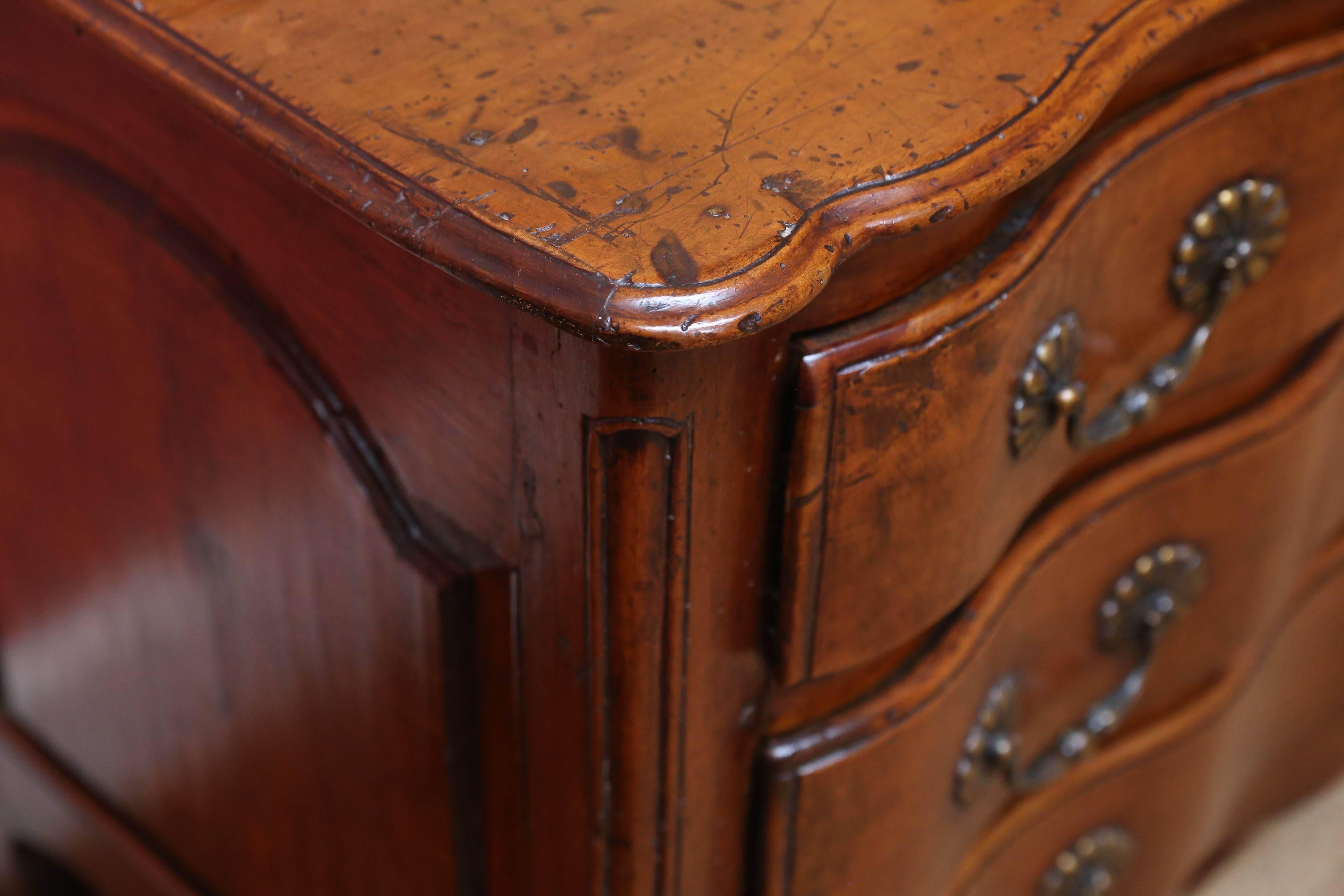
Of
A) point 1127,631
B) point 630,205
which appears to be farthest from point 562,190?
point 1127,631

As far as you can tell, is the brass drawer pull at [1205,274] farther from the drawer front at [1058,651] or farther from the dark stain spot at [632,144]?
the dark stain spot at [632,144]

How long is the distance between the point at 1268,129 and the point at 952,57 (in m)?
0.18

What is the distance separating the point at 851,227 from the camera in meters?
0.34

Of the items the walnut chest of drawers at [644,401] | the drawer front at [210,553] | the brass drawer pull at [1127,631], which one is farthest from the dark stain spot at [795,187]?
the brass drawer pull at [1127,631]

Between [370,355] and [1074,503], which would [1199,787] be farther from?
[370,355]

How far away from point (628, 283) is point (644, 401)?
44mm

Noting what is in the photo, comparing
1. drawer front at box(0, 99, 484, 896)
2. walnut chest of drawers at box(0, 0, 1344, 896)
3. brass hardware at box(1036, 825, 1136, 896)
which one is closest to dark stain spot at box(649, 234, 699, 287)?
walnut chest of drawers at box(0, 0, 1344, 896)

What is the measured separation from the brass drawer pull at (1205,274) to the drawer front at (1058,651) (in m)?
0.06

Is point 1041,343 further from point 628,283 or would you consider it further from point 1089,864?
point 1089,864

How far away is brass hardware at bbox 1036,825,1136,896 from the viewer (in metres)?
0.72

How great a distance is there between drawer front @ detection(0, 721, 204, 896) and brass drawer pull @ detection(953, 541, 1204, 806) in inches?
17.2

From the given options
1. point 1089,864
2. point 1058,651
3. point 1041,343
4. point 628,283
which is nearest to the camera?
point 628,283

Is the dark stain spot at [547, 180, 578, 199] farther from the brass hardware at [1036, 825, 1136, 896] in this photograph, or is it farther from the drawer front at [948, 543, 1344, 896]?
the brass hardware at [1036, 825, 1136, 896]

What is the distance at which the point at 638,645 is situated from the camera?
1.28 feet
